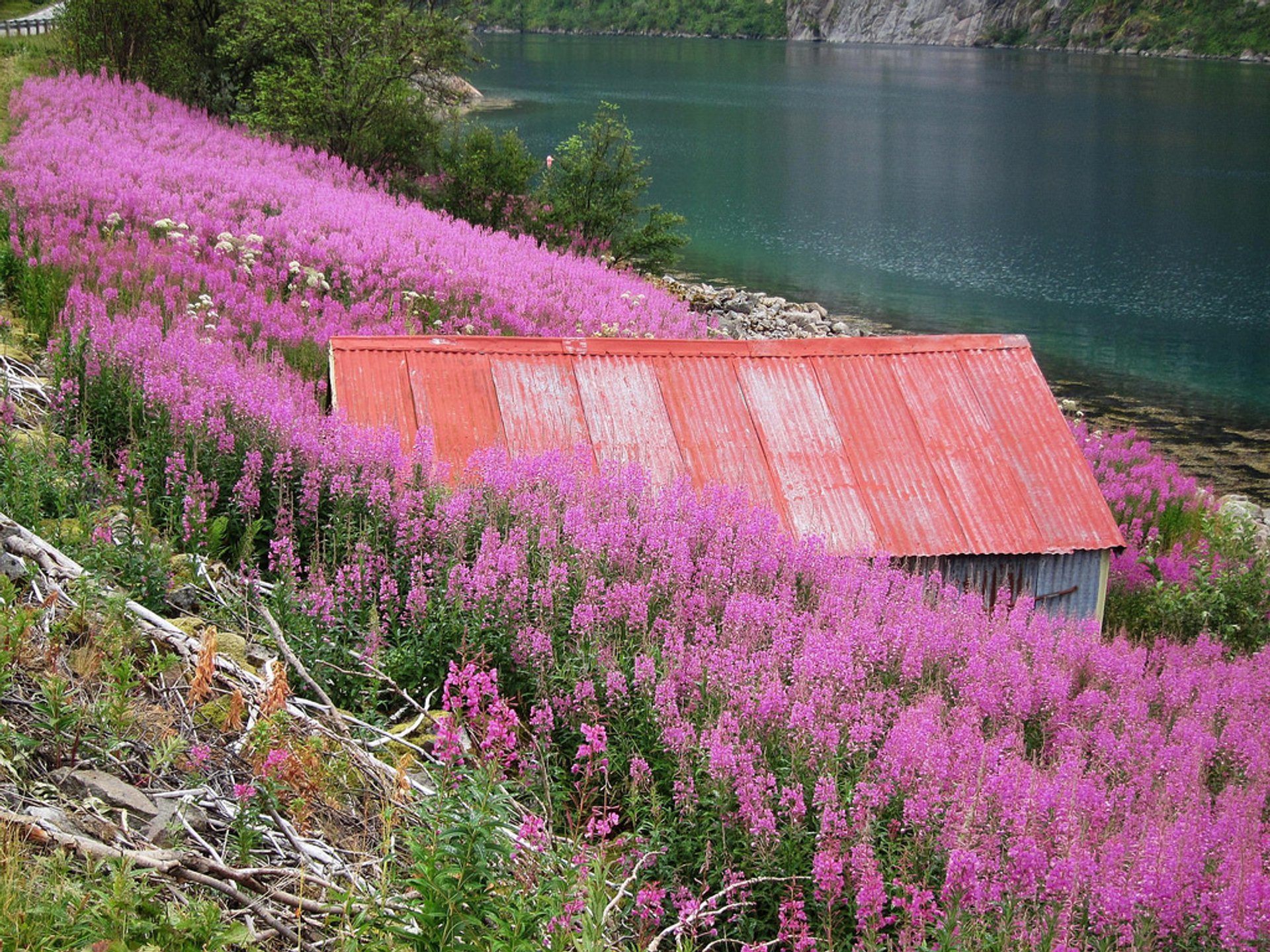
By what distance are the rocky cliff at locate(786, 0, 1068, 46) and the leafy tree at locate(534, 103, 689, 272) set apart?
502 feet

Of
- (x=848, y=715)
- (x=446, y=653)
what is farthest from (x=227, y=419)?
(x=848, y=715)

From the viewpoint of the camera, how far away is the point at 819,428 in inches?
425

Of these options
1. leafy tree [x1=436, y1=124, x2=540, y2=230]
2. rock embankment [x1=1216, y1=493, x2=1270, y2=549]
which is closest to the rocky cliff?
leafy tree [x1=436, y1=124, x2=540, y2=230]

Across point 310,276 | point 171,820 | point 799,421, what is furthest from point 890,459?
point 310,276

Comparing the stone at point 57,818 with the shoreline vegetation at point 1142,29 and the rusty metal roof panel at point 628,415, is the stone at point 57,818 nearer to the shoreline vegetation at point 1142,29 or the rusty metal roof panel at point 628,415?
the rusty metal roof panel at point 628,415

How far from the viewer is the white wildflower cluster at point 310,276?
15.0 m

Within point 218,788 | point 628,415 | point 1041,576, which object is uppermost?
point 628,415

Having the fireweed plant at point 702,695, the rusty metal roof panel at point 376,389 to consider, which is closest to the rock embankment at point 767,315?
the rusty metal roof panel at point 376,389

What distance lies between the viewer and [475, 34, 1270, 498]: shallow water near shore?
31.1 metres

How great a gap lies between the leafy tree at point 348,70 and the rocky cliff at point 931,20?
501 ft

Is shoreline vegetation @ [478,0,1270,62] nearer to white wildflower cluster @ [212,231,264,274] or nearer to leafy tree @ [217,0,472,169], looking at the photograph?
leafy tree @ [217,0,472,169]

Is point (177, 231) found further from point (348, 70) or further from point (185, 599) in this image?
point (348, 70)

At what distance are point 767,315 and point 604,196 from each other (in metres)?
6.90

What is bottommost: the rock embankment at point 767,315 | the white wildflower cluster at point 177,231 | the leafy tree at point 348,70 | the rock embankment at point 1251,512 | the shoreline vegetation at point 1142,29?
the rock embankment at point 1251,512
